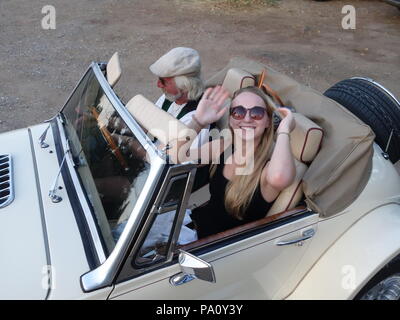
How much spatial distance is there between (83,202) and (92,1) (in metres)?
9.35

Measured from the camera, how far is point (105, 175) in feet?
7.35

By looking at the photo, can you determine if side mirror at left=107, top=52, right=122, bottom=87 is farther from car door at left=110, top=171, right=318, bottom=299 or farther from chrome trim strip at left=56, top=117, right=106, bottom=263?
car door at left=110, top=171, right=318, bottom=299

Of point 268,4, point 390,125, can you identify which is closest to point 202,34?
point 268,4

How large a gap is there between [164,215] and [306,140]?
1.08 meters

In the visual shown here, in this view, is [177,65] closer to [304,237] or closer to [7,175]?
[7,175]

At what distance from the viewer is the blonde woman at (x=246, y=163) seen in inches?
92.1

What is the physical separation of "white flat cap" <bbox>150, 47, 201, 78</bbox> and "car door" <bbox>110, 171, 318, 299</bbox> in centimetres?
119

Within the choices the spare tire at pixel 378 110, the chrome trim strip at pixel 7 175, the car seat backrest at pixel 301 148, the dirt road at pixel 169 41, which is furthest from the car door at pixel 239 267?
the dirt road at pixel 169 41

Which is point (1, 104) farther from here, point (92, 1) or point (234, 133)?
point (92, 1)

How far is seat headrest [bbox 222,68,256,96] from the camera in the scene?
10.1 ft

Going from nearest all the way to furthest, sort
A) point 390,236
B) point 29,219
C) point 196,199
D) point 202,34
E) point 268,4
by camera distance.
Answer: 1. point 29,219
2. point 390,236
3. point 196,199
4. point 202,34
5. point 268,4

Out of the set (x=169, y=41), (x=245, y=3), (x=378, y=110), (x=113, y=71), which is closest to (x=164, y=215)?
(x=113, y=71)

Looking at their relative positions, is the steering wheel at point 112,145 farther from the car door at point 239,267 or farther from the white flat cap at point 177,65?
the white flat cap at point 177,65

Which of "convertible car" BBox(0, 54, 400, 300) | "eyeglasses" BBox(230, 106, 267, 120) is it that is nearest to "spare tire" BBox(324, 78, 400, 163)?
"convertible car" BBox(0, 54, 400, 300)
